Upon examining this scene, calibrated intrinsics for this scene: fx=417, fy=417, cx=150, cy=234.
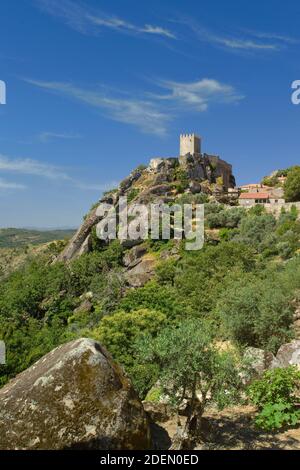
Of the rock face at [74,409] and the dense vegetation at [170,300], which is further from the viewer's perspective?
the dense vegetation at [170,300]

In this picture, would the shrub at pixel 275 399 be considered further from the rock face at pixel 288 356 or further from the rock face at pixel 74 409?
the rock face at pixel 74 409

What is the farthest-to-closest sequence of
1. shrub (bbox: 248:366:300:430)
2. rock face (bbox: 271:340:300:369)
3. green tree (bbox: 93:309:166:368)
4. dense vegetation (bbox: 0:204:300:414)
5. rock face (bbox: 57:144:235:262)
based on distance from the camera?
rock face (bbox: 57:144:235:262), green tree (bbox: 93:309:166:368), dense vegetation (bbox: 0:204:300:414), rock face (bbox: 271:340:300:369), shrub (bbox: 248:366:300:430)

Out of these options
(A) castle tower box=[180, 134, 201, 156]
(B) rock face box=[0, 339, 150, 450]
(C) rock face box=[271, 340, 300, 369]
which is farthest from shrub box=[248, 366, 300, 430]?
(A) castle tower box=[180, 134, 201, 156]

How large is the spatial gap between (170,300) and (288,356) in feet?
66.3

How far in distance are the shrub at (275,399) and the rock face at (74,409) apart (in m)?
4.11

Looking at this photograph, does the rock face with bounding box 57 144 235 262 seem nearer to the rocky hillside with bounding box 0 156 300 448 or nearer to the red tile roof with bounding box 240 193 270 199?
the rocky hillside with bounding box 0 156 300 448

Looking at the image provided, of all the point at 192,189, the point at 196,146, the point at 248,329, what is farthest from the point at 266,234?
the point at 196,146

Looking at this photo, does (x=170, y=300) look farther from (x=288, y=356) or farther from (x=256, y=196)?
(x=256, y=196)

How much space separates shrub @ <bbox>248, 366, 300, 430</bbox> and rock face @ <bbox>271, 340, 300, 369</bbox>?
9.73ft

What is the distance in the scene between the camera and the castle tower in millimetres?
105875

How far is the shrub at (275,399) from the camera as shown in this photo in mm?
10641

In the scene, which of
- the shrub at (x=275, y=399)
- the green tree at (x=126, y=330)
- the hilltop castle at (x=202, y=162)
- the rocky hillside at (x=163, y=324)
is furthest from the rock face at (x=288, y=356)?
the hilltop castle at (x=202, y=162)

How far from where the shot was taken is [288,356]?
15242 millimetres
